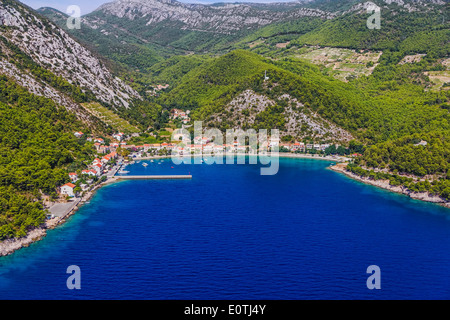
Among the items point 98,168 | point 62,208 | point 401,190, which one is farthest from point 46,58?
point 401,190

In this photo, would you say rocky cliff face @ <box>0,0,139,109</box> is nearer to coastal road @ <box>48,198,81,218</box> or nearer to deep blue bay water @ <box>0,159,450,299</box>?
deep blue bay water @ <box>0,159,450,299</box>

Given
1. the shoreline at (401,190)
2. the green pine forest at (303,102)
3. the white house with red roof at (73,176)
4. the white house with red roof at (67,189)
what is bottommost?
the shoreline at (401,190)

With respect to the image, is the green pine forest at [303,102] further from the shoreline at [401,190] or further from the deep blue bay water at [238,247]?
the deep blue bay water at [238,247]

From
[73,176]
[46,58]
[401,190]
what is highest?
[46,58]

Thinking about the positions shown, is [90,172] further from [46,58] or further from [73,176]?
[46,58]

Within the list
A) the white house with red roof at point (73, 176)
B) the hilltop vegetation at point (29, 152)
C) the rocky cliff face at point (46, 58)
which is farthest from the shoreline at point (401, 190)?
the rocky cliff face at point (46, 58)
